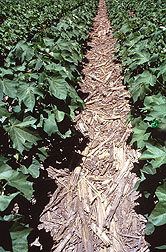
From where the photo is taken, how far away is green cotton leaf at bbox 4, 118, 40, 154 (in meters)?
1.91

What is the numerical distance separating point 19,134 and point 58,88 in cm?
72

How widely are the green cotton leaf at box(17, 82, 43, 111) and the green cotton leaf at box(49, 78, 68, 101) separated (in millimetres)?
197

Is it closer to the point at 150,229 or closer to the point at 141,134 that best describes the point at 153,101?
the point at 141,134

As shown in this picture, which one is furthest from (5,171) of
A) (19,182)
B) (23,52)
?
(23,52)

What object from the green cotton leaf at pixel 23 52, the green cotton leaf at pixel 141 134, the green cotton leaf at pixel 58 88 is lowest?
the green cotton leaf at pixel 141 134

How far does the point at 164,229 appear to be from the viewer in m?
1.98

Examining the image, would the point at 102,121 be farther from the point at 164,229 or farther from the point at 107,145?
the point at 164,229

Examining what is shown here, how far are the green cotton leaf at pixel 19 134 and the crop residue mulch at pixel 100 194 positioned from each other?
0.84 metres

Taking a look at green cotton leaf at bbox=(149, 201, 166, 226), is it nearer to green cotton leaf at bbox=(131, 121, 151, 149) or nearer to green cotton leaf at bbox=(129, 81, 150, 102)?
green cotton leaf at bbox=(131, 121, 151, 149)

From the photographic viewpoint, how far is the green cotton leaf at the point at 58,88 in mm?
2418

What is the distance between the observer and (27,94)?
7.32 feet

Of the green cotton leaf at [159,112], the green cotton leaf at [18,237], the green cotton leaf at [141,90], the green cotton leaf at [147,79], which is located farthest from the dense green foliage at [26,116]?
the green cotton leaf at [159,112]

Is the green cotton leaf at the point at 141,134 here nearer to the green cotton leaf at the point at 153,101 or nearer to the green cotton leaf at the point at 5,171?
the green cotton leaf at the point at 153,101

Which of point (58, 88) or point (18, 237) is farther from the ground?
point (58, 88)
